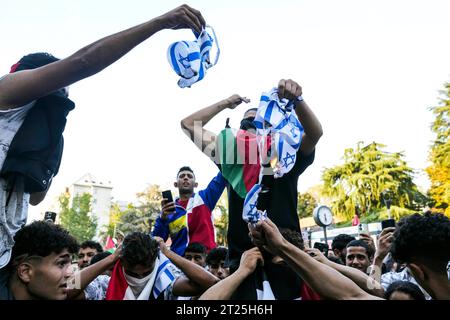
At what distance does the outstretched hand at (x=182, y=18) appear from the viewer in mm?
1723

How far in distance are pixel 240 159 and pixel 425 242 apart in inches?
46.0

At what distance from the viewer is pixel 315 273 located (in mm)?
2008

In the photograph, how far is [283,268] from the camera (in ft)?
7.85

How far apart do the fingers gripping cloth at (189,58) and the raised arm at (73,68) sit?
64 centimetres

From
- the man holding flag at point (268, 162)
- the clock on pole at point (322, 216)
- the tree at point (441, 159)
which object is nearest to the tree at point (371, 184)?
the tree at point (441, 159)

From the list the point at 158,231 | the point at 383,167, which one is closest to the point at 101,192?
the point at 383,167

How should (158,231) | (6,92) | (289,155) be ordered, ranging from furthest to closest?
(158,231), (289,155), (6,92)

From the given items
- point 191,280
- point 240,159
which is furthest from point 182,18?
point 191,280

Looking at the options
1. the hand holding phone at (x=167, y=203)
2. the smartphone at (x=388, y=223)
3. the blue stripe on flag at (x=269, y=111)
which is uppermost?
the blue stripe on flag at (x=269, y=111)

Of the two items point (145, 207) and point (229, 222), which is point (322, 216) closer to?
point (229, 222)

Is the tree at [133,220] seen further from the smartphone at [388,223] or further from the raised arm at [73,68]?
the raised arm at [73,68]

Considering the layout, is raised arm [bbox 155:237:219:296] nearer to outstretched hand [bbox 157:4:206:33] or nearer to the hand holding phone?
the hand holding phone
